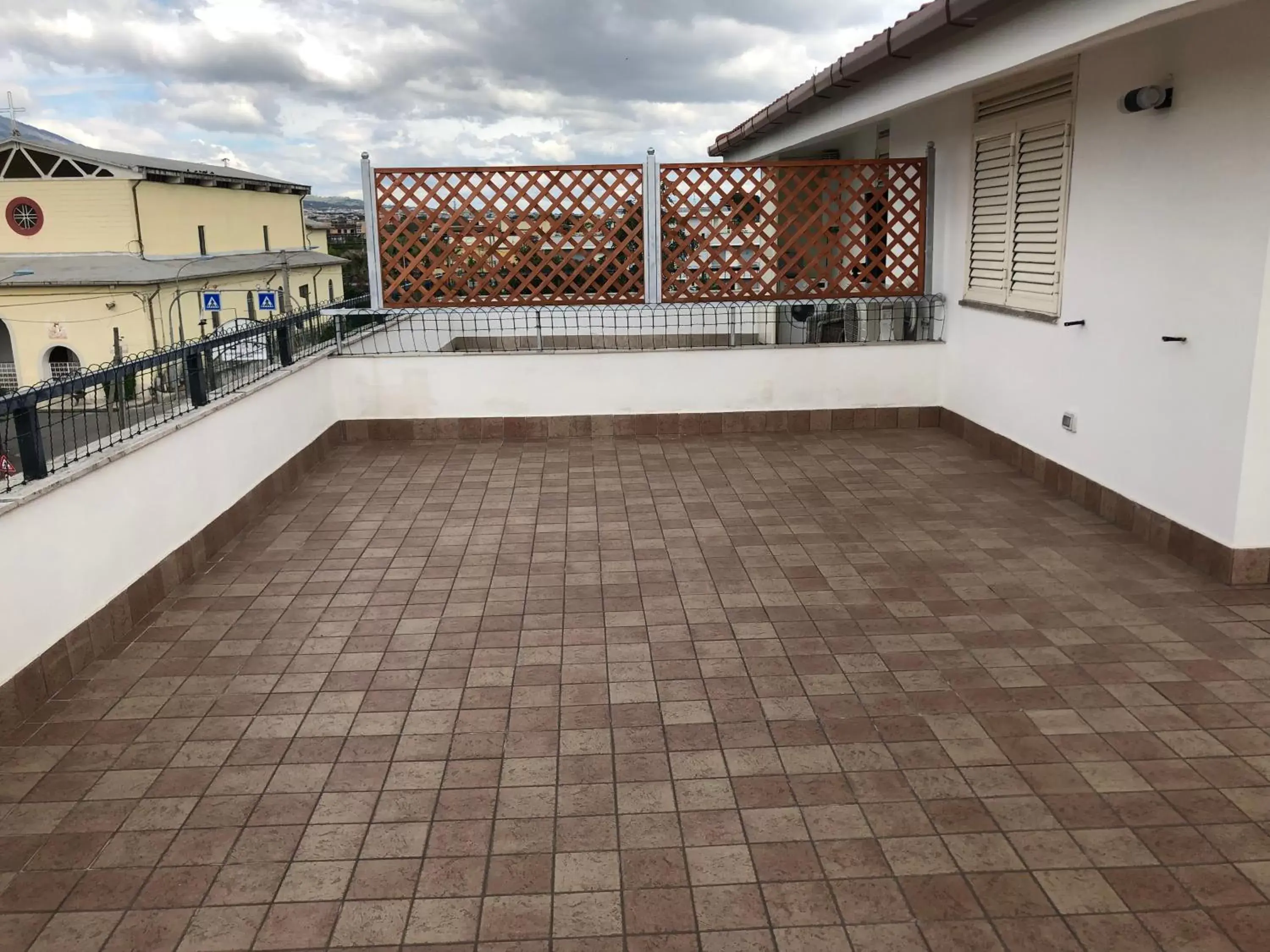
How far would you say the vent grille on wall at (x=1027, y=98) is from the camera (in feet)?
20.4

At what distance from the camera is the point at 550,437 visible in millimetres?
8562

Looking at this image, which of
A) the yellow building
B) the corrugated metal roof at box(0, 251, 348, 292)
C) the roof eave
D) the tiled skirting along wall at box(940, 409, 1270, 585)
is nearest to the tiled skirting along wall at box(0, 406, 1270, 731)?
the tiled skirting along wall at box(940, 409, 1270, 585)

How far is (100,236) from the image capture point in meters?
32.1

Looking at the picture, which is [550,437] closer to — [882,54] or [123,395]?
[882,54]

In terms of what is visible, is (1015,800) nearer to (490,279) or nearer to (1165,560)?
(1165,560)

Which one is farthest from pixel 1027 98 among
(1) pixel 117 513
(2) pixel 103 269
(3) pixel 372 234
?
(2) pixel 103 269

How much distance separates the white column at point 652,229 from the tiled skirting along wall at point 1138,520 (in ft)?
9.65

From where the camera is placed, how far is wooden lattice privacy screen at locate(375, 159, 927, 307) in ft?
27.0

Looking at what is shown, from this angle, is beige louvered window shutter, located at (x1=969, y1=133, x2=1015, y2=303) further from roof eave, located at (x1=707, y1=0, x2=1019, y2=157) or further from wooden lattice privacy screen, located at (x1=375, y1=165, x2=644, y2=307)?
wooden lattice privacy screen, located at (x1=375, y1=165, x2=644, y2=307)

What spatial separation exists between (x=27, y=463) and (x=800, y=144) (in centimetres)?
902

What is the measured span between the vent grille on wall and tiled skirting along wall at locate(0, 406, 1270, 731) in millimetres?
2363

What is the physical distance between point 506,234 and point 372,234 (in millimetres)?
1163

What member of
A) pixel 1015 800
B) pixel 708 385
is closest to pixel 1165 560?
pixel 1015 800

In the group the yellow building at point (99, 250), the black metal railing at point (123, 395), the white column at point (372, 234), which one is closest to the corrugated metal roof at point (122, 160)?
the yellow building at point (99, 250)
